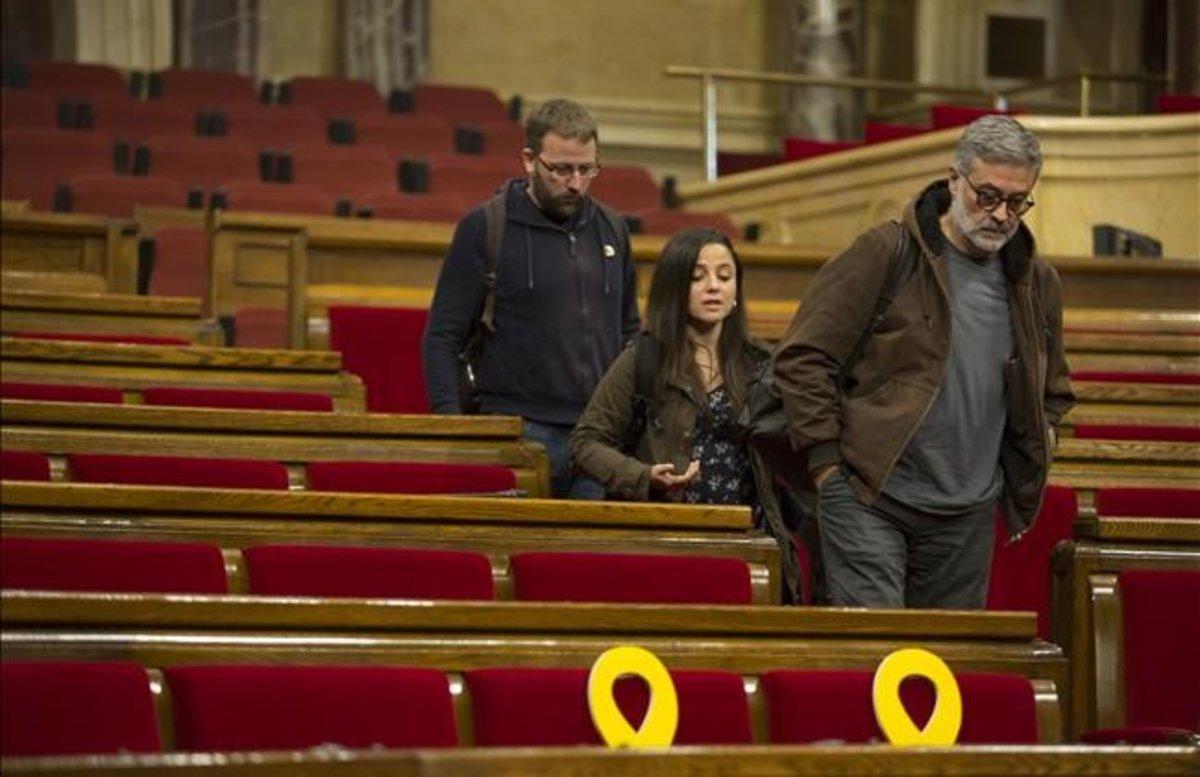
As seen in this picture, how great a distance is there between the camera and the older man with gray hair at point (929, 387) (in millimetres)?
2674

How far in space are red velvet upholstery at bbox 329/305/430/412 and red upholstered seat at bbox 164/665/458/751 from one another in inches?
109

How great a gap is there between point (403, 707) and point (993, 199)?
0.99 m

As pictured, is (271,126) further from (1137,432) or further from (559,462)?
(559,462)

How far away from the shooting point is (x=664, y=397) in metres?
3.03

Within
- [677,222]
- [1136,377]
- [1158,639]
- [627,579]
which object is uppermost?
[677,222]

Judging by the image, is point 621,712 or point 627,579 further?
point 627,579

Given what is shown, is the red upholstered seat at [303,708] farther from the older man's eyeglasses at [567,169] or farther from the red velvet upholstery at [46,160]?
the red velvet upholstery at [46,160]

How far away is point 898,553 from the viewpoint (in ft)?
8.86

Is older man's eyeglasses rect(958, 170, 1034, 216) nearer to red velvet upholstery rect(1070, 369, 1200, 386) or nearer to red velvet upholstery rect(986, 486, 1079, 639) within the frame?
red velvet upholstery rect(986, 486, 1079, 639)

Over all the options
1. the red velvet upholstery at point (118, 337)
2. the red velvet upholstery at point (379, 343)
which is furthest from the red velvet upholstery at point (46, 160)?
the red velvet upholstery at point (379, 343)

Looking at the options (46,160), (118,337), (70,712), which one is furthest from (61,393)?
(46,160)

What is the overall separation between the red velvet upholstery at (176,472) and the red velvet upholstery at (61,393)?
2.51ft

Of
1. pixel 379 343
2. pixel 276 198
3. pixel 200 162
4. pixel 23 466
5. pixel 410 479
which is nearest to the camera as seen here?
pixel 23 466

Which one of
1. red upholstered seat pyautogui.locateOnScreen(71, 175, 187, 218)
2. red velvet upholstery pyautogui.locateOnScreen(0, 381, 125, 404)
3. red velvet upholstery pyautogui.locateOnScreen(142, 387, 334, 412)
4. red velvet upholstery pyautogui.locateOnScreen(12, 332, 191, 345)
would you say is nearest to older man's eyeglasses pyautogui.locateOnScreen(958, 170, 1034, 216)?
red velvet upholstery pyautogui.locateOnScreen(142, 387, 334, 412)
